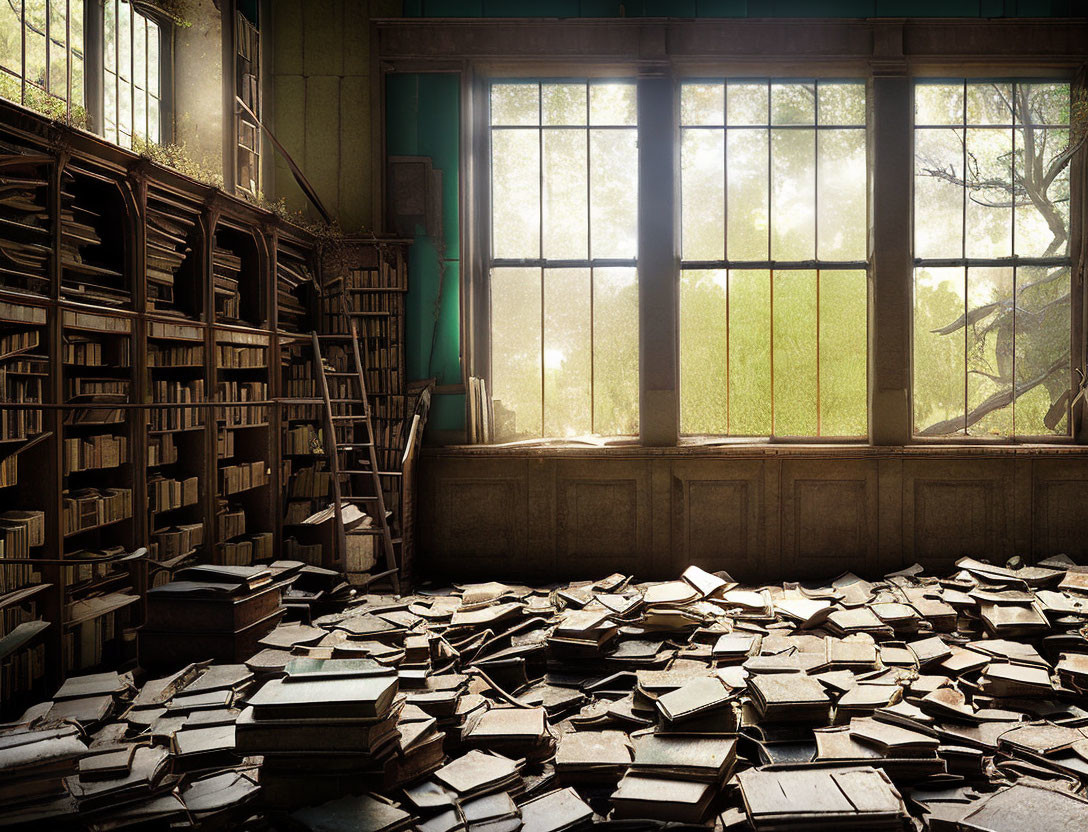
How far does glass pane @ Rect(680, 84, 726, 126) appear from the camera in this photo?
7.57 meters

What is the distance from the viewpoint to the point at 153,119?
649cm

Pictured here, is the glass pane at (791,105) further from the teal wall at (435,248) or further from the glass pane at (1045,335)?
the teal wall at (435,248)

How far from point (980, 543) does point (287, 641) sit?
611 cm

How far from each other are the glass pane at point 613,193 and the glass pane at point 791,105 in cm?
137

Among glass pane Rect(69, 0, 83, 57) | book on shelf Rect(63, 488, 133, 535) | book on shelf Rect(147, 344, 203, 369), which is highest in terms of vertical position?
glass pane Rect(69, 0, 83, 57)

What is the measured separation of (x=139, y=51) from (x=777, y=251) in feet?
18.9

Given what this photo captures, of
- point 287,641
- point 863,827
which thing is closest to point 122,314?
point 287,641

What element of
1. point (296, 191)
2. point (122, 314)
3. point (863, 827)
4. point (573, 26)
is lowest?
point (863, 827)

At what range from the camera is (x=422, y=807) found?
3.28 metres

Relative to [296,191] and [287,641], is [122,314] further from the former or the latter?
[296,191]

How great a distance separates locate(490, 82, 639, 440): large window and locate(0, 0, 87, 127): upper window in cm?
350

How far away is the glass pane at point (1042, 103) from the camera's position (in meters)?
7.53

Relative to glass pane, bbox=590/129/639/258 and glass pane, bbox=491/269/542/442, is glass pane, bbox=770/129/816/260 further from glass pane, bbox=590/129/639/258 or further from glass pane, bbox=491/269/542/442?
glass pane, bbox=491/269/542/442

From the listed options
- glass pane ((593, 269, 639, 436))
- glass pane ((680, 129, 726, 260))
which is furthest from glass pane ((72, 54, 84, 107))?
glass pane ((680, 129, 726, 260))
